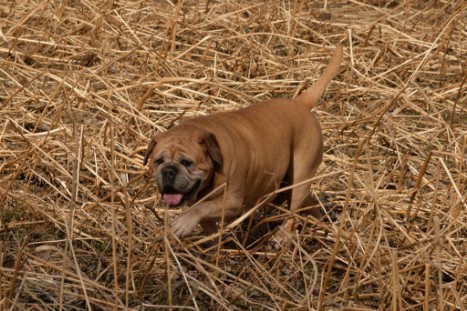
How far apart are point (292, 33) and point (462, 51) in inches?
58.0

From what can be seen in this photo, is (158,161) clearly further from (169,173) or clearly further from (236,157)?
(236,157)

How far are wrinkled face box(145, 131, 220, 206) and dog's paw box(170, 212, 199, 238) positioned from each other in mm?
99

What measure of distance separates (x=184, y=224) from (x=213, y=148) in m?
0.41

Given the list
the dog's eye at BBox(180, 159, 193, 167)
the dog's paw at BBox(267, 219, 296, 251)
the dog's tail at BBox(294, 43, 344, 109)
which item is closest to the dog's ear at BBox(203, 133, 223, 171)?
the dog's eye at BBox(180, 159, 193, 167)

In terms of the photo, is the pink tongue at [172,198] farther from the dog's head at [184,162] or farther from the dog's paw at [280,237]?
the dog's paw at [280,237]

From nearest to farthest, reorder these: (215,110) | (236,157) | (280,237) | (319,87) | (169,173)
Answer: (169,173), (236,157), (280,237), (319,87), (215,110)

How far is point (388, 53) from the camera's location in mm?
9242

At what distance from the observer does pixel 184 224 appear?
18.2 feet

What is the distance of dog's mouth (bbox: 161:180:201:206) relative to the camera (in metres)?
5.57

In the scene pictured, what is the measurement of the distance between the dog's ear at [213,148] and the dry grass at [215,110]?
43 cm

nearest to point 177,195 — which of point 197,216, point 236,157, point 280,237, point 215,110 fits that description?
point 197,216

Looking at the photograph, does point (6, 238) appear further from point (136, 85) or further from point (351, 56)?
point (351, 56)

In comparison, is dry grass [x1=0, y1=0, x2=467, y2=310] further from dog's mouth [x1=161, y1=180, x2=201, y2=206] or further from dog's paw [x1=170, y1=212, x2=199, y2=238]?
dog's mouth [x1=161, y1=180, x2=201, y2=206]

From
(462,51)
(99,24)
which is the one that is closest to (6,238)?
(99,24)
